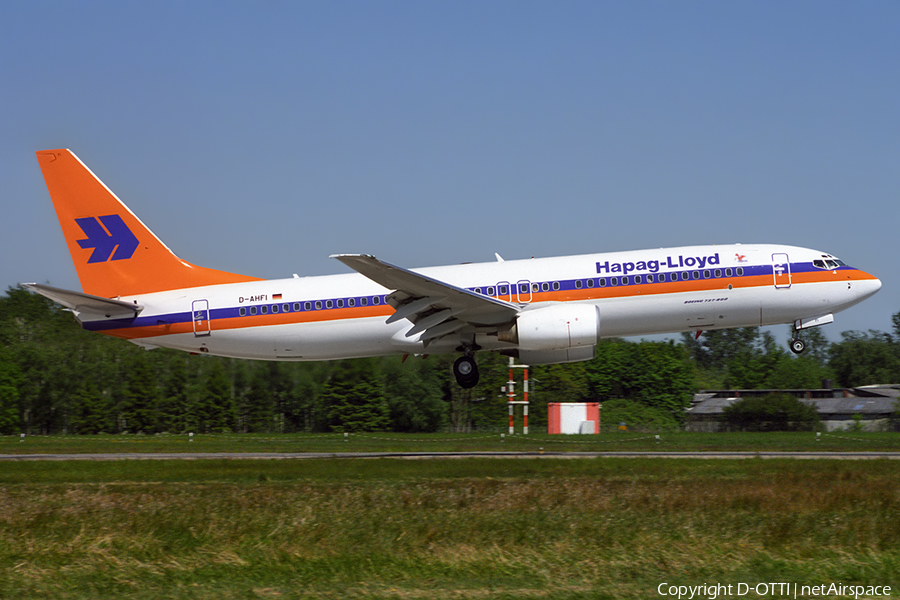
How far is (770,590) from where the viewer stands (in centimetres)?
1104

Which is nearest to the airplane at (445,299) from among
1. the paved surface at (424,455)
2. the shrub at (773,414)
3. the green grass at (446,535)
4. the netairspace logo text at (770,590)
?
the paved surface at (424,455)

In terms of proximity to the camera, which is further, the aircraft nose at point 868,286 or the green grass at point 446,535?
the aircraft nose at point 868,286

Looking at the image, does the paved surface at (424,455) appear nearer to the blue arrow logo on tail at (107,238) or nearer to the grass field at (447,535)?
the grass field at (447,535)

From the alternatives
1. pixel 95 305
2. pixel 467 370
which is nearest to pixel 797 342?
pixel 467 370

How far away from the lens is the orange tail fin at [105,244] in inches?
1199

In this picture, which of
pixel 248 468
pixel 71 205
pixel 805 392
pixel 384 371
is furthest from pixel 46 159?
pixel 805 392

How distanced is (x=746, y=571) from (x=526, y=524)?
3.68 meters

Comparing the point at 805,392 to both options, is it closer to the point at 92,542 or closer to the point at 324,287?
the point at 324,287

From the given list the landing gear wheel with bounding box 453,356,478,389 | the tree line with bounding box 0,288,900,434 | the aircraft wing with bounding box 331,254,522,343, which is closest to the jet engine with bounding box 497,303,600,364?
the aircraft wing with bounding box 331,254,522,343

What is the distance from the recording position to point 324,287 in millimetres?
29141

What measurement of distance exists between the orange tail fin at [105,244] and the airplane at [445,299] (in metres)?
0.04

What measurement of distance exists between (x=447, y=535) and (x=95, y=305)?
19.6 m

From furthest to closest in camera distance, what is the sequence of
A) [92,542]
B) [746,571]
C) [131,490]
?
[131,490] → [92,542] → [746,571]

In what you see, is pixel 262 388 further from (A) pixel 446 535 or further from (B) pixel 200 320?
(A) pixel 446 535
